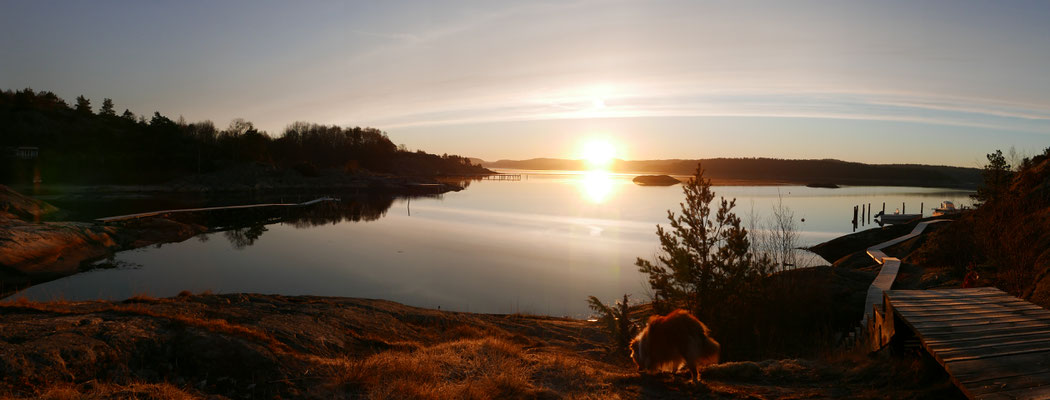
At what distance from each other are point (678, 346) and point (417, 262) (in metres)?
25.0

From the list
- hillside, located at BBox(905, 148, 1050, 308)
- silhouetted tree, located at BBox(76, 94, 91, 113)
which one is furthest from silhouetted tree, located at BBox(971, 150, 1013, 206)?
silhouetted tree, located at BBox(76, 94, 91, 113)

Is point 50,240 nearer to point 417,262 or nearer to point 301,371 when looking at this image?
point 417,262

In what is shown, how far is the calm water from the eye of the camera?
22.2 metres

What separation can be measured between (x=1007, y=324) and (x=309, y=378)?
28.3 feet

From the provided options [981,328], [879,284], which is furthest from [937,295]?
[879,284]

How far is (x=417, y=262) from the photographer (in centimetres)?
3058

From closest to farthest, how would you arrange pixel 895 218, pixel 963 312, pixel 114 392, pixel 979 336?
pixel 114 392
pixel 979 336
pixel 963 312
pixel 895 218

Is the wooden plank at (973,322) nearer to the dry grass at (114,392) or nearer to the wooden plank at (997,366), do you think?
the wooden plank at (997,366)

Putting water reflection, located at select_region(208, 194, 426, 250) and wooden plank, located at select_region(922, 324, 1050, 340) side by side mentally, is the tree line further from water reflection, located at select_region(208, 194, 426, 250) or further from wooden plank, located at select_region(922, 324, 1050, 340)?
wooden plank, located at select_region(922, 324, 1050, 340)

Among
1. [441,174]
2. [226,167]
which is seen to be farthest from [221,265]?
[441,174]

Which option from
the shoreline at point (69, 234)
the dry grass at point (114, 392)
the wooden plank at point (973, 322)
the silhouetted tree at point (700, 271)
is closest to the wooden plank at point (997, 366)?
the wooden plank at point (973, 322)

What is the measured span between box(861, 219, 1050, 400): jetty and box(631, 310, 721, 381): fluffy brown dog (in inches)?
96.4

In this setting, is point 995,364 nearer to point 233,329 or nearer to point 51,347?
point 233,329

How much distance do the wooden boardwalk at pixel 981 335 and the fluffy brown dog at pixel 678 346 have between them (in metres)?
2.45
